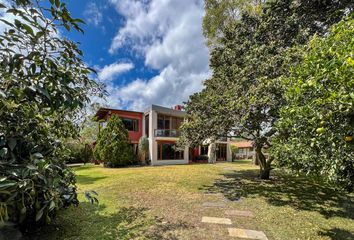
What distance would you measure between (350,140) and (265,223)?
3.74 m

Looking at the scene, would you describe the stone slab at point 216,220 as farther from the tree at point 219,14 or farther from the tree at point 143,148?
the tree at point 143,148

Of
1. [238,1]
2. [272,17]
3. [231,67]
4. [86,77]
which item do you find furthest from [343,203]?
[238,1]

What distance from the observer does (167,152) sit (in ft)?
71.7

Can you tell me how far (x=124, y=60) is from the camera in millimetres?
19875

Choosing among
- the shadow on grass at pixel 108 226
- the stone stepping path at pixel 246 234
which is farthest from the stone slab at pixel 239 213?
the shadow on grass at pixel 108 226

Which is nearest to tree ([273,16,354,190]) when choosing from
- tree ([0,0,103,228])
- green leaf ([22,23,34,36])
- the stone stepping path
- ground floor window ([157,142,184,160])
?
the stone stepping path

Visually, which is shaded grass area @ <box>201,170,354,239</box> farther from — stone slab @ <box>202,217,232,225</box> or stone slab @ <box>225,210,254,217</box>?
stone slab @ <box>202,217,232,225</box>

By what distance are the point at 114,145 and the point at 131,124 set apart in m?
4.28

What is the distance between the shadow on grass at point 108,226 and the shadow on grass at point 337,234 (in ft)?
11.1

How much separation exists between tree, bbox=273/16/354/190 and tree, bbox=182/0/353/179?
3.01 meters

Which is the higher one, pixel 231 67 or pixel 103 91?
pixel 231 67

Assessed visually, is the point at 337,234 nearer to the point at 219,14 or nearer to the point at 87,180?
the point at 87,180

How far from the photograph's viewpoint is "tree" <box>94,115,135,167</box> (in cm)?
1809

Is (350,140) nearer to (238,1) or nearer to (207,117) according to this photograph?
(207,117)
